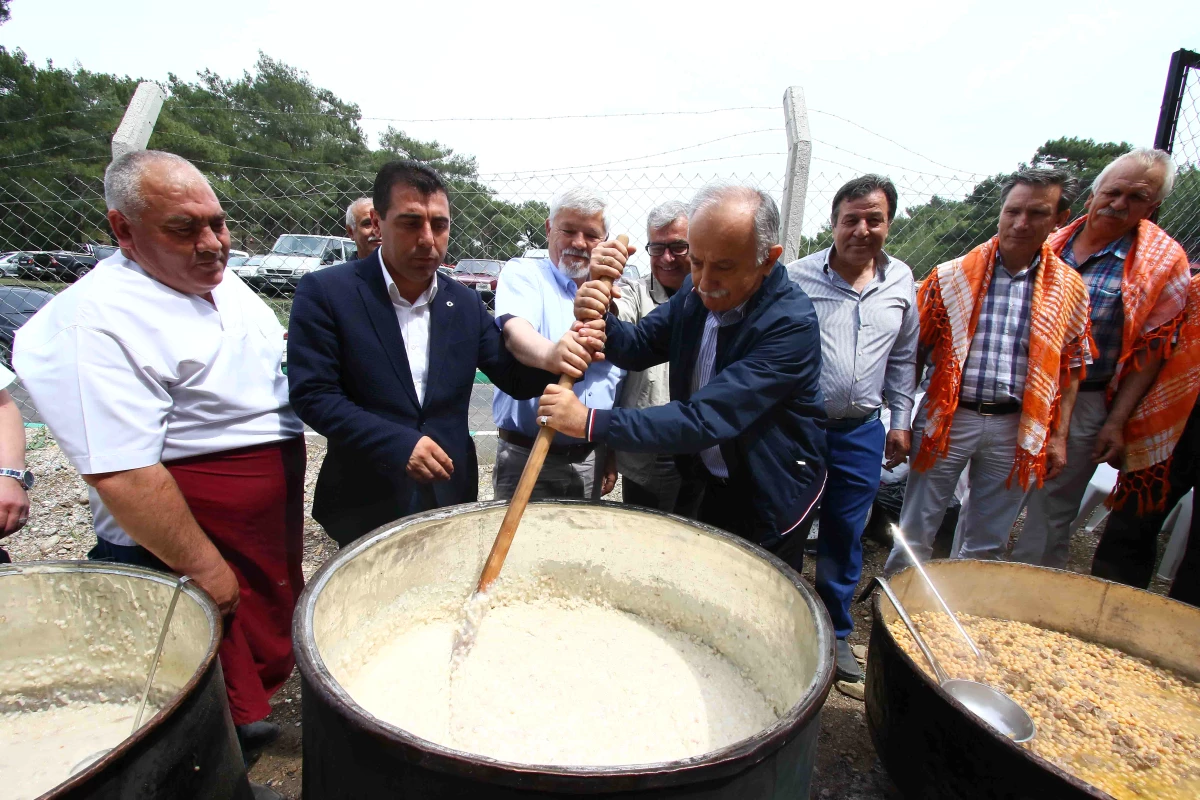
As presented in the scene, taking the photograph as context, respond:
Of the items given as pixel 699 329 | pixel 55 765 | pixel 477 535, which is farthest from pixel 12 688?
pixel 699 329

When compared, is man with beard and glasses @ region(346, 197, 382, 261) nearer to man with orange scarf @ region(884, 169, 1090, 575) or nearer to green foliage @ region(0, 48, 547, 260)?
green foliage @ region(0, 48, 547, 260)

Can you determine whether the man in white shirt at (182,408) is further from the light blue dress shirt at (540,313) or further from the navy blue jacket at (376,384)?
the light blue dress shirt at (540,313)

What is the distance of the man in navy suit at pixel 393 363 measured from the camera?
5.51 ft

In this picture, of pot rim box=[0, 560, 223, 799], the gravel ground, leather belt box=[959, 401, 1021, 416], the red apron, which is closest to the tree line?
leather belt box=[959, 401, 1021, 416]

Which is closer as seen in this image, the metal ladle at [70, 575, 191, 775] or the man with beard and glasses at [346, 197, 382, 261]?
the metal ladle at [70, 575, 191, 775]

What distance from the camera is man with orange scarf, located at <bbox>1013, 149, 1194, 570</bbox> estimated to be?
2578 mm

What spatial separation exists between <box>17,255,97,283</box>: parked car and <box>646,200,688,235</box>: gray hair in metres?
4.13

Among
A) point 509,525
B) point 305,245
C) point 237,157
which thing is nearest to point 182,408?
point 509,525

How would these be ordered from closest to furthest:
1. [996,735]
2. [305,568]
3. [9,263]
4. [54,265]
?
[996,735] < [305,568] < [9,263] < [54,265]

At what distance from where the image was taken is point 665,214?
8.71 feet

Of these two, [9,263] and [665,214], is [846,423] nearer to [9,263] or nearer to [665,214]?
[665,214]

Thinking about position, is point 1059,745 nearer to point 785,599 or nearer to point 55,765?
point 785,599

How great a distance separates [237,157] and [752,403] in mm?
19449

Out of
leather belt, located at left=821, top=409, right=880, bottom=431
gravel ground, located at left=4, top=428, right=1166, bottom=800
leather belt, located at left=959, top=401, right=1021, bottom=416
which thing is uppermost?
leather belt, located at left=959, top=401, right=1021, bottom=416
